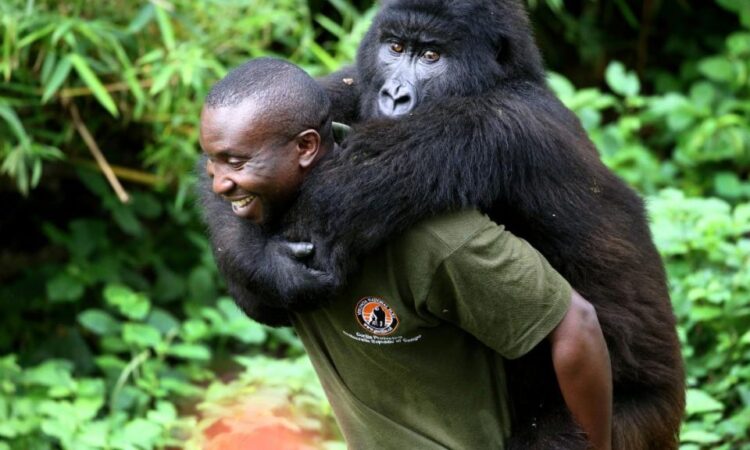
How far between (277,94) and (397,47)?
72 centimetres

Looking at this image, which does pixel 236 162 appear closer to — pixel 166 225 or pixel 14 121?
pixel 14 121

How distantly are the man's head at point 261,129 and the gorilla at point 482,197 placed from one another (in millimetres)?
99

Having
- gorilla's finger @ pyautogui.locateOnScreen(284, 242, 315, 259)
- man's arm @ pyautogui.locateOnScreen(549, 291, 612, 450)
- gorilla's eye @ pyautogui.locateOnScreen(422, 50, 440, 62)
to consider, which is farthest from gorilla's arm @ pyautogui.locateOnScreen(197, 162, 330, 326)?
gorilla's eye @ pyautogui.locateOnScreen(422, 50, 440, 62)

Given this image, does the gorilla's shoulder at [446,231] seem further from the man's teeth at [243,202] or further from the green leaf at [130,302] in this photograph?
the green leaf at [130,302]

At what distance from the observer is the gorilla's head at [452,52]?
130 inches

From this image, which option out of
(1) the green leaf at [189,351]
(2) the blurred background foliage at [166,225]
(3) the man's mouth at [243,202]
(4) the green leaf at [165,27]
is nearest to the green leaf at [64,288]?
(2) the blurred background foliage at [166,225]

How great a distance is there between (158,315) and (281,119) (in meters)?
3.12

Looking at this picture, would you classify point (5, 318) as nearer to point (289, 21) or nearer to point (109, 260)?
point (109, 260)

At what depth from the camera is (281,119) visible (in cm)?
278

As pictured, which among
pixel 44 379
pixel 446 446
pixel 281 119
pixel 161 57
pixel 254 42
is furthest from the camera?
pixel 254 42

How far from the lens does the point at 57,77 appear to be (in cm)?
520

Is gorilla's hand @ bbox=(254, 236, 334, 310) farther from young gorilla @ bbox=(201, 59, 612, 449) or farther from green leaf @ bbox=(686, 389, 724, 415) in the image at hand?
green leaf @ bbox=(686, 389, 724, 415)

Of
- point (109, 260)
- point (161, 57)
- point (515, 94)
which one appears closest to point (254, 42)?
point (161, 57)

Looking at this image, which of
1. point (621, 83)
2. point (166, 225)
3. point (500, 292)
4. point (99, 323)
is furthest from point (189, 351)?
point (621, 83)
